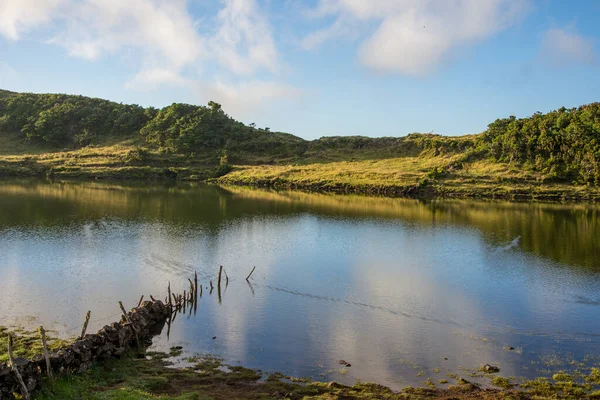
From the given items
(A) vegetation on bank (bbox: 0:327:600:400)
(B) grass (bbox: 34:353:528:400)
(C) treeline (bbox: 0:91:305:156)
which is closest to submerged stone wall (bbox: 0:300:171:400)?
(A) vegetation on bank (bbox: 0:327:600:400)

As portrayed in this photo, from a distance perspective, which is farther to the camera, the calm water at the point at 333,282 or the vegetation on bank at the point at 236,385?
the calm water at the point at 333,282

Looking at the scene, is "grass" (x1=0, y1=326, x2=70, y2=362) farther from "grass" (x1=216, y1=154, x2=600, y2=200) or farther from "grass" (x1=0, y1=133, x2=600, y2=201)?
"grass" (x1=216, y1=154, x2=600, y2=200)

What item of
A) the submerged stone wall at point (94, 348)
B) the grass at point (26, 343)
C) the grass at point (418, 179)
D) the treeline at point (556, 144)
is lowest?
the grass at point (26, 343)

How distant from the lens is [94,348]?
25469 mm

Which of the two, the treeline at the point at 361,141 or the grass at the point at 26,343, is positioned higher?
the treeline at the point at 361,141

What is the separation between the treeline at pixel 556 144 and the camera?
125 meters

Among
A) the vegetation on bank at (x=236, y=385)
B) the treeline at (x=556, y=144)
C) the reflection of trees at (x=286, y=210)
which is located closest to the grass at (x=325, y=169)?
the treeline at (x=556, y=144)

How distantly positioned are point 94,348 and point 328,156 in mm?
151549

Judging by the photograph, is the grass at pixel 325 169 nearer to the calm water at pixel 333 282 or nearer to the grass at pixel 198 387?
the calm water at pixel 333 282

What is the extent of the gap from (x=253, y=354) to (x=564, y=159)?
12488cm

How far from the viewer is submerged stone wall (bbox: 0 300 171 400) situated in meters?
20.2

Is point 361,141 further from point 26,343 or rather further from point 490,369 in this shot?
point 26,343

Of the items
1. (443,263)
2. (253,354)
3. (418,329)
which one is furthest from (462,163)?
(253,354)

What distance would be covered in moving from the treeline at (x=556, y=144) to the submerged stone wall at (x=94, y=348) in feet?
394
